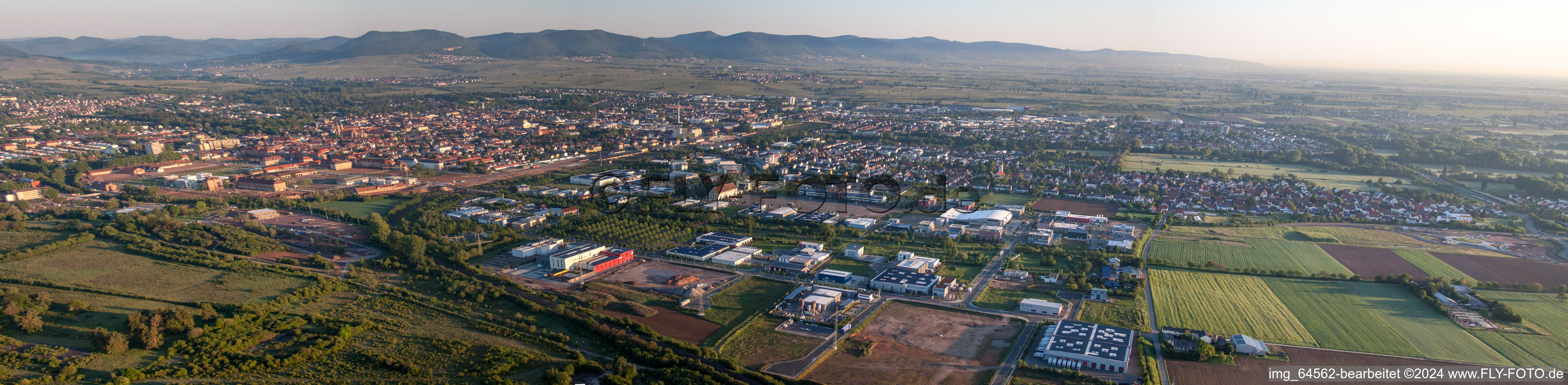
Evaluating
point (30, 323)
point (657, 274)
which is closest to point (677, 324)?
point (657, 274)

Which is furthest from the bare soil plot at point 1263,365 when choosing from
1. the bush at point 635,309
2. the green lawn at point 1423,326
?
the bush at point 635,309

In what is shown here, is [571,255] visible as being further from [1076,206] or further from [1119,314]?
[1076,206]

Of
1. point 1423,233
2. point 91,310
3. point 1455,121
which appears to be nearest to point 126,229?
point 91,310

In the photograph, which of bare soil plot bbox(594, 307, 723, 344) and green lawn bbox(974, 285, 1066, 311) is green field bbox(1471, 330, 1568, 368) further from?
bare soil plot bbox(594, 307, 723, 344)

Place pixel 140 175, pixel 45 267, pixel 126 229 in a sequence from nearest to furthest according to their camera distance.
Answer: pixel 45 267
pixel 126 229
pixel 140 175

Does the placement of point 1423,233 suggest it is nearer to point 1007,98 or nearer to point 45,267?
point 45,267

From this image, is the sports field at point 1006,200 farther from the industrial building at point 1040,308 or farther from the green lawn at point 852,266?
Result: the industrial building at point 1040,308
